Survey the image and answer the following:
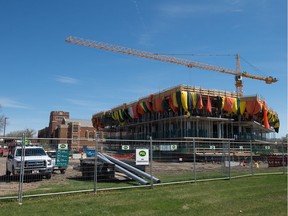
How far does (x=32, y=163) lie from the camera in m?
16.3

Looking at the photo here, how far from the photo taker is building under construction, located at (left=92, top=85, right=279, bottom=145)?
153 ft

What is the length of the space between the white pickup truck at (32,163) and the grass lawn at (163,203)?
231 inches

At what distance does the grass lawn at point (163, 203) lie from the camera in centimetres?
849

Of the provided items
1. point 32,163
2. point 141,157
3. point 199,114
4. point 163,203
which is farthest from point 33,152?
point 199,114

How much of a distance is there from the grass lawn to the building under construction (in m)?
31.4

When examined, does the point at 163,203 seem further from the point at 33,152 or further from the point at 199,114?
the point at 199,114

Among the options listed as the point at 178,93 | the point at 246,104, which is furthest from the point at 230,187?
the point at 246,104

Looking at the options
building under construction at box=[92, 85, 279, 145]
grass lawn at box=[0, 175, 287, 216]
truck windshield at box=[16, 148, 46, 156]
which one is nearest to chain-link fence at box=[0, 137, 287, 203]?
truck windshield at box=[16, 148, 46, 156]

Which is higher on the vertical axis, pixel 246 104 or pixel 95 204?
pixel 246 104

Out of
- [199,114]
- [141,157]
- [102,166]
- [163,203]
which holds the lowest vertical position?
[163,203]

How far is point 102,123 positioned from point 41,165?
65.0 meters

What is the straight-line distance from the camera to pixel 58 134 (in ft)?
445

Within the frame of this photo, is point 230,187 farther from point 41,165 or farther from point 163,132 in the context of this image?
point 163,132

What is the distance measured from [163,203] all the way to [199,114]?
133ft
